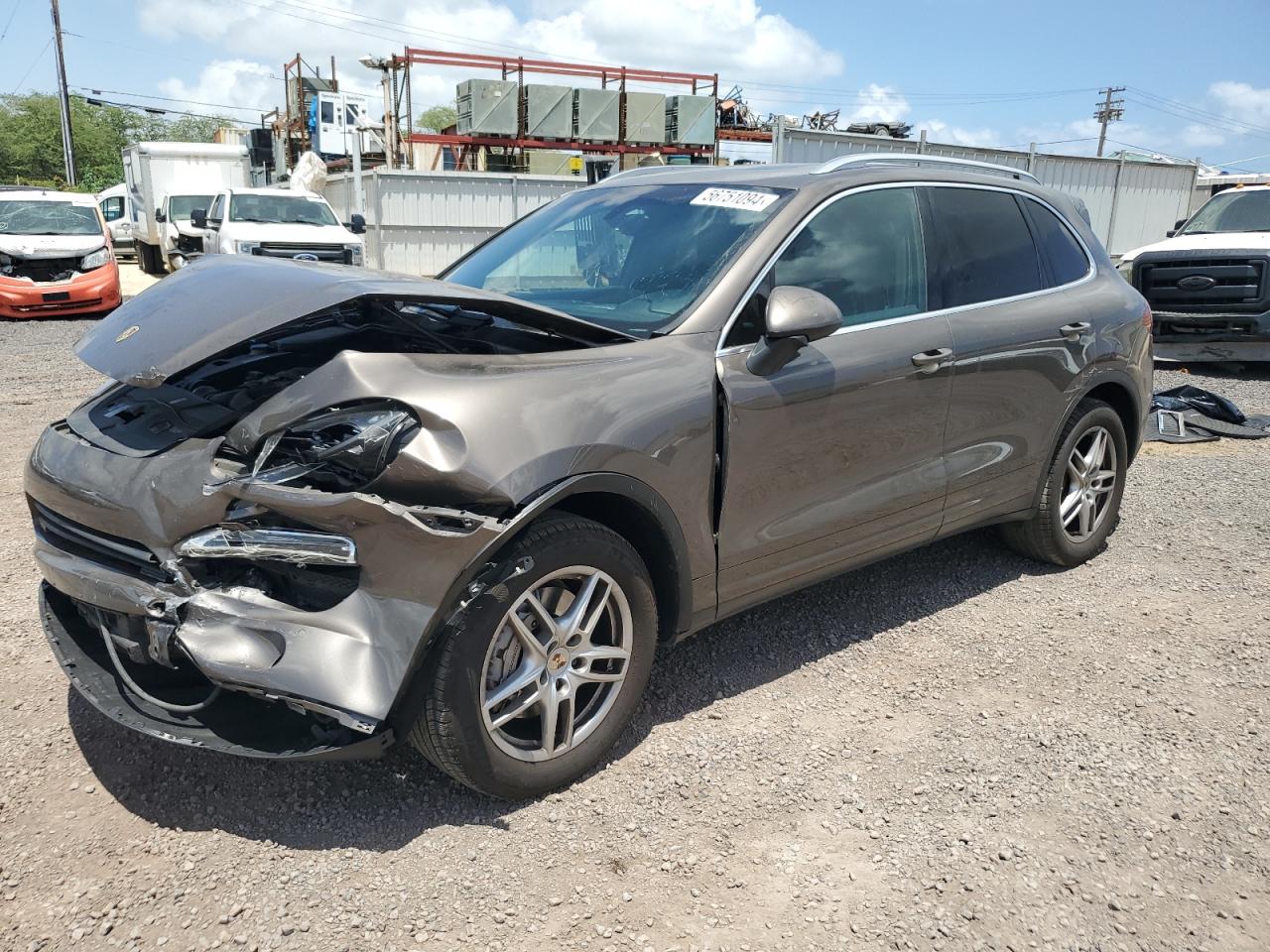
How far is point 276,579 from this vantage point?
7.93 ft

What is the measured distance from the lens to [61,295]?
1369 cm

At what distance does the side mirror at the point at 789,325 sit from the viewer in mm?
3002

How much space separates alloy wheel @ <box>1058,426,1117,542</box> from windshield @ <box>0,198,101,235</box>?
14.5 metres

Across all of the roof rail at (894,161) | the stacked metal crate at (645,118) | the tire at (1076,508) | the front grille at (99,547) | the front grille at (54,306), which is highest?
the stacked metal crate at (645,118)

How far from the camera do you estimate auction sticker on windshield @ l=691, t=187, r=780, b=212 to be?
349cm

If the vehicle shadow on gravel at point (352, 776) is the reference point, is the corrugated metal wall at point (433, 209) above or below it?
above

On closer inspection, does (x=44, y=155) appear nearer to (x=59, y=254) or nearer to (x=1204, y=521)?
(x=59, y=254)

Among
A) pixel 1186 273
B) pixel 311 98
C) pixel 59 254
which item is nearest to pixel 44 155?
pixel 311 98

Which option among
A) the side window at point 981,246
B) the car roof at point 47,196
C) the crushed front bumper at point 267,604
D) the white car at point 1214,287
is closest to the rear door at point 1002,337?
the side window at point 981,246

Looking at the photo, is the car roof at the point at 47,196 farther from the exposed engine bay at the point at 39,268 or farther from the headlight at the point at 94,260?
the exposed engine bay at the point at 39,268

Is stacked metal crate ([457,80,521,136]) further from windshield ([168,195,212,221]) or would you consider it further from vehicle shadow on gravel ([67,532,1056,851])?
vehicle shadow on gravel ([67,532,1056,851])

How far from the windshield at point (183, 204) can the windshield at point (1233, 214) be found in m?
18.5

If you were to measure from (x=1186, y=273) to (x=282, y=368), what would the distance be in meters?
10.7

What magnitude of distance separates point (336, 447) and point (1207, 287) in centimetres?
1088
